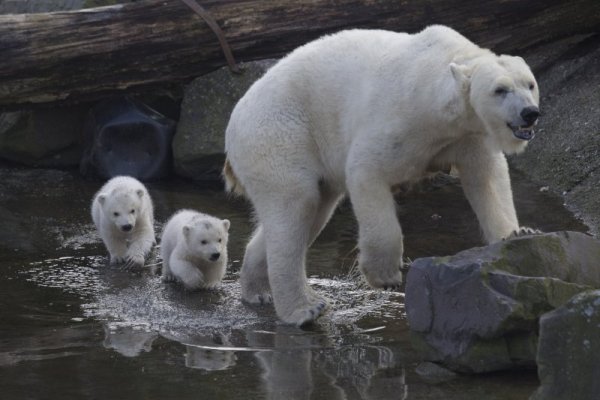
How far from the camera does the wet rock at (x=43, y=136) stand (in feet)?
36.8

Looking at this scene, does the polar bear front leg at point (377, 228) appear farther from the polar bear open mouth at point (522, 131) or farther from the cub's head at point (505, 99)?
the polar bear open mouth at point (522, 131)

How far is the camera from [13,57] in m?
9.36

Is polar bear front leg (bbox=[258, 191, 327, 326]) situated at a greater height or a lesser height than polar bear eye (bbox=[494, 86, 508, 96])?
lesser

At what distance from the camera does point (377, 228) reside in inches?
236

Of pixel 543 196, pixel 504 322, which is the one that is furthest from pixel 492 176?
pixel 543 196

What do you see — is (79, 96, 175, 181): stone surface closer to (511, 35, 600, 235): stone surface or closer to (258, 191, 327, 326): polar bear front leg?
(511, 35, 600, 235): stone surface

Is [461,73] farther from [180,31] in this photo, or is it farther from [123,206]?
[180,31]

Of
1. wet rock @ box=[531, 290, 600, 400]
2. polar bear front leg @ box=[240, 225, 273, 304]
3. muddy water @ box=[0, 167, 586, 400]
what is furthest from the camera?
polar bear front leg @ box=[240, 225, 273, 304]

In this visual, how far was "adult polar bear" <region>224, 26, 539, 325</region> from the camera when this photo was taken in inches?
223

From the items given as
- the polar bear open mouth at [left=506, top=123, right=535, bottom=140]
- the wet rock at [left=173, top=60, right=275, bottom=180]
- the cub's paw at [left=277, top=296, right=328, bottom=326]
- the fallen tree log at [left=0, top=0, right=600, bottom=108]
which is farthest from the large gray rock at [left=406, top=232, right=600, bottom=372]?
the wet rock at [left=173, top=60, right=275, bottom=180]

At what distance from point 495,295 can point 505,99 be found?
1038 millimetres

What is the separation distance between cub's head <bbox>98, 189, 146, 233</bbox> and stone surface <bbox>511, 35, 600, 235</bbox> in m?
3.33

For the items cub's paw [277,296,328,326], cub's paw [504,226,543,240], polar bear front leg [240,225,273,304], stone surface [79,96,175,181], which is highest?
stone surface [79,96,175,181]

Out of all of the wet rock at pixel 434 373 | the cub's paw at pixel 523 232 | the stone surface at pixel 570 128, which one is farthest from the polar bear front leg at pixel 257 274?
the stone surface at pixel 570 128
